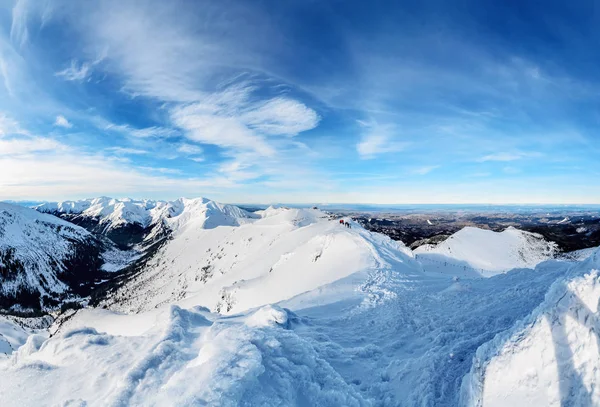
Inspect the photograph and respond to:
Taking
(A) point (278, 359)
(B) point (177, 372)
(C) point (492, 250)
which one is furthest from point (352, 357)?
(C) point (492, 250)

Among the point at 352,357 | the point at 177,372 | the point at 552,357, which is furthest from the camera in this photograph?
the point at 352,357

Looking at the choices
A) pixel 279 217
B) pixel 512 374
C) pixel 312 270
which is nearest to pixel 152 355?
pixel 512 374

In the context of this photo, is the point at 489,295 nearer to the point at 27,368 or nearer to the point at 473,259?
the point at 27,368

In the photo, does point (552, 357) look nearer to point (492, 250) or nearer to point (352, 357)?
point (352, 357)

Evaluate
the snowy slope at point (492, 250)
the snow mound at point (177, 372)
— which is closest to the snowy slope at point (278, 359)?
the snow mound at point (177, 372)

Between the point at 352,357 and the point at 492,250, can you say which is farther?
the point at 492,250

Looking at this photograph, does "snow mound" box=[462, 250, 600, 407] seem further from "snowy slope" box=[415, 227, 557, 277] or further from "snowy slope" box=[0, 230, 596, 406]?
"snowy slope" box=[415, 227, 557, 277]
